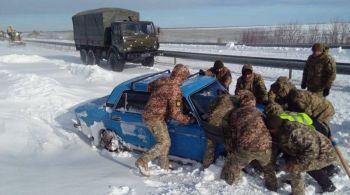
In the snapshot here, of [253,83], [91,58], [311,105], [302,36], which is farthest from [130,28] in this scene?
[302,36]

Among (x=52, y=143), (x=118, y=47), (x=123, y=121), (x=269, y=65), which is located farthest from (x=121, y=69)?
(x=123, y=121)

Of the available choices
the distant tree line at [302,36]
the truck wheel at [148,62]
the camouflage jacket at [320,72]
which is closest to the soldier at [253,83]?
the camouflage jacket at [320,72]

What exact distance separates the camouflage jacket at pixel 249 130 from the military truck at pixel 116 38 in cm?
1146

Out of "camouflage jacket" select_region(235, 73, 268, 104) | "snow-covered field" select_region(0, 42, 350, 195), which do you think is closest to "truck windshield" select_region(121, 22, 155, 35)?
"snow-covered field" select_region(0, 42, 350, 195)

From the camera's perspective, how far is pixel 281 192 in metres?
4.36

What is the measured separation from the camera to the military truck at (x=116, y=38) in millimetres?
15367

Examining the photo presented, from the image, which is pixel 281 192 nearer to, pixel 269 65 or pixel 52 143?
pixel 52 143

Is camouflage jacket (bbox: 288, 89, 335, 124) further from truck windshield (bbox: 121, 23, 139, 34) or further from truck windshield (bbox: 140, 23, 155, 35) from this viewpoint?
truck windshield (bbox: 140, 23, 155, 35)

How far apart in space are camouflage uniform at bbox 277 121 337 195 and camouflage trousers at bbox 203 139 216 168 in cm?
106

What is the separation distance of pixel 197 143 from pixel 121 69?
11235 millimetres

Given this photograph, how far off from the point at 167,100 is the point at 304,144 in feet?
6.54

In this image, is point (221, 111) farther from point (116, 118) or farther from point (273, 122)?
point (116, 118)

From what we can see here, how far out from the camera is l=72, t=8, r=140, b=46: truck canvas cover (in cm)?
1695

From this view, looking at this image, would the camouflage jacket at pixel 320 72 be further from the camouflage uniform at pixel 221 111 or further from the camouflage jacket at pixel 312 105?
the camouflage uniform at pixel 221 111
